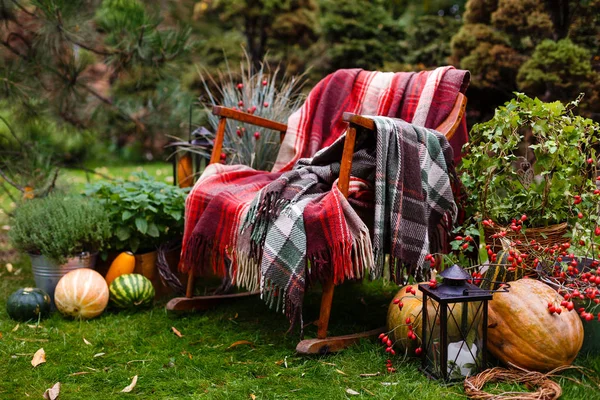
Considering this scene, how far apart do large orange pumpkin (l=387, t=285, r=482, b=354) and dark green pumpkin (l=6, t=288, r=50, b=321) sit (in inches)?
51.8

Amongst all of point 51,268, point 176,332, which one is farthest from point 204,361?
point 51,268

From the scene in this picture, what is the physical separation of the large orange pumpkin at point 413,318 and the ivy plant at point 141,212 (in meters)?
1.04

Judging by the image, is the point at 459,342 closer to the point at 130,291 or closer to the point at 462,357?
the point at 462,357

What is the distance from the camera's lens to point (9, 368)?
5.91 ft

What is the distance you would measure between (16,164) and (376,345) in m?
2.33

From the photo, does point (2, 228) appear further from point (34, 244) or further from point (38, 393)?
point (38, 393)

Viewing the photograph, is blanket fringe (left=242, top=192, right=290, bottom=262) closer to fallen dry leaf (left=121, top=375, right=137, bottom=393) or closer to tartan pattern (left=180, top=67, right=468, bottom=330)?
tartan pattern (left=180, top=67, right=468, bottom=330)

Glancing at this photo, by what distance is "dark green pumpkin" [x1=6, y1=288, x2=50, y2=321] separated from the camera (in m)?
2.20

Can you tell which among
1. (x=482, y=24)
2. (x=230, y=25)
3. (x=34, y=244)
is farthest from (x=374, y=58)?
(x=34, y=244)

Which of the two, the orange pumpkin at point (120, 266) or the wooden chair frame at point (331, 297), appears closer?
the wooden chair frame at point (331, 297)

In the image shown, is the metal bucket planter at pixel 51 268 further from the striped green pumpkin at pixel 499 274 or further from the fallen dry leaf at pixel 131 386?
the striped green pumpkin at pixel 499 274

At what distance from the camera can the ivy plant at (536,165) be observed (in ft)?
6.18

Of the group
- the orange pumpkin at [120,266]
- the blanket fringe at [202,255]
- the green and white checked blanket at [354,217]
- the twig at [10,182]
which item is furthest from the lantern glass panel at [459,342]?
the twig at [10,182]

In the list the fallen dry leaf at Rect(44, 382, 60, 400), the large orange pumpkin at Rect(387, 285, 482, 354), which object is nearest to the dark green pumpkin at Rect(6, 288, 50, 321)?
the fallen dry leaf at Rect(44, 382, 60, 400)
